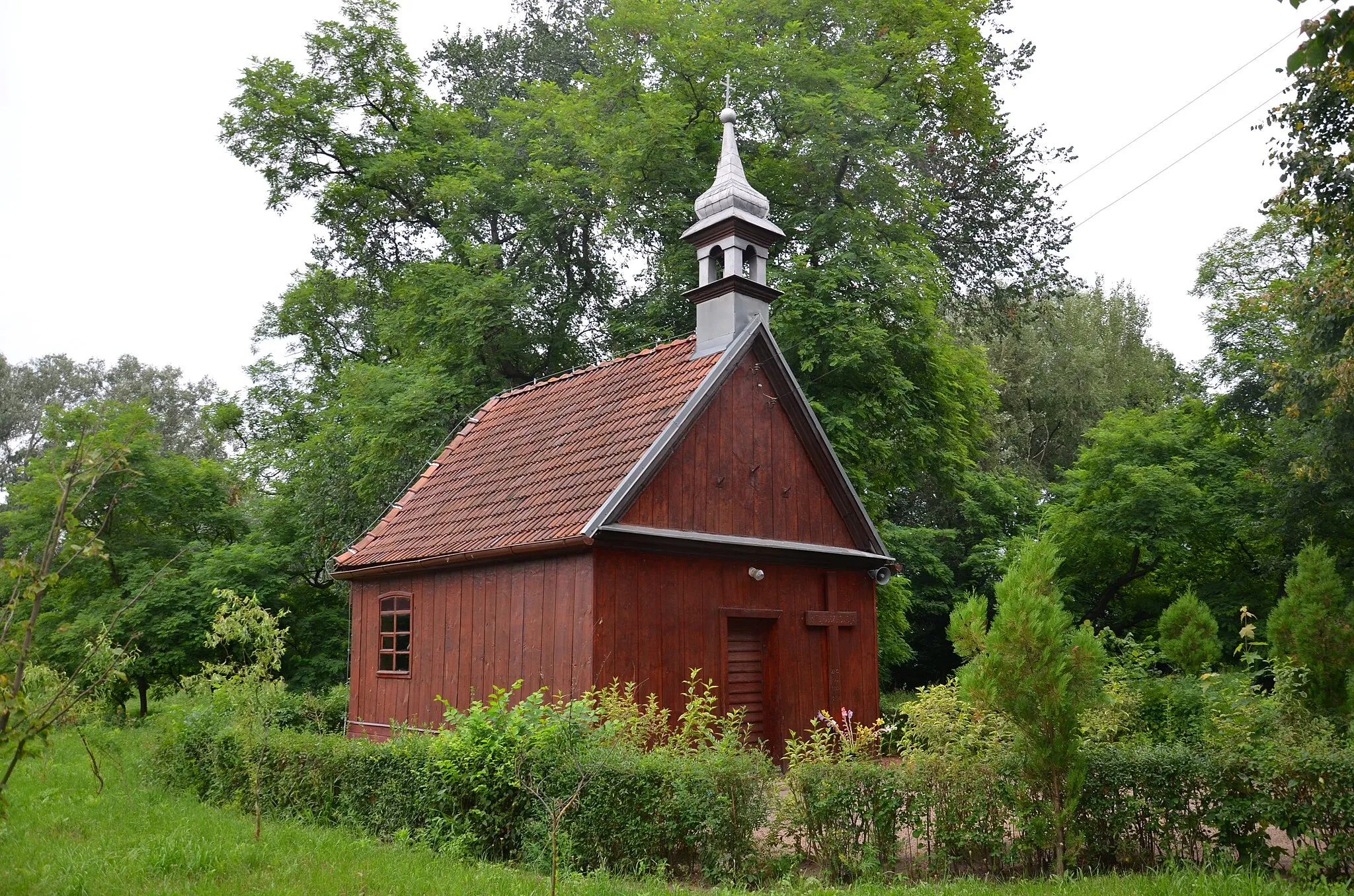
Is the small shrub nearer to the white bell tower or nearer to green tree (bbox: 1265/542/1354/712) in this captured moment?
green tree (bbox: 1265/542/1354/712)

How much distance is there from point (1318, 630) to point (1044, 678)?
5.82 metres

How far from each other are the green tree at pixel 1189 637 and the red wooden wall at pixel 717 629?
5.27 meters

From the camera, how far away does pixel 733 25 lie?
22.5 metres

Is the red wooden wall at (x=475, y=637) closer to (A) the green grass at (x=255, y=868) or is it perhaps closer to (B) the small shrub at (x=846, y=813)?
(A) the green grass at (x=255, y=868)

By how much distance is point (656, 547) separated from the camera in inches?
486

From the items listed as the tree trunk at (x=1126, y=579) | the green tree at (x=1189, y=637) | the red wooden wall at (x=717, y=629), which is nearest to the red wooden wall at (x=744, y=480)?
the red wooden wall at (x=717, y=629)

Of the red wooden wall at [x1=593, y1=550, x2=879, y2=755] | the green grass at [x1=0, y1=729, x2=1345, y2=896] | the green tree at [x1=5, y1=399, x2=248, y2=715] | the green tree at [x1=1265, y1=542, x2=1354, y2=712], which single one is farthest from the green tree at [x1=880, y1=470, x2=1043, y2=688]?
the green grass at [x1=0, y1=729, x2=1345, y2=896]

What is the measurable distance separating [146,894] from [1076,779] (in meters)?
6.70

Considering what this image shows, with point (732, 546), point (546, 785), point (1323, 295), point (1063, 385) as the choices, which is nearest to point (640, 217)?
point (732, 546)

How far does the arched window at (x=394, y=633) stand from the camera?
14500mm

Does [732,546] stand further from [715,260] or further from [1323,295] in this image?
[1323,295]

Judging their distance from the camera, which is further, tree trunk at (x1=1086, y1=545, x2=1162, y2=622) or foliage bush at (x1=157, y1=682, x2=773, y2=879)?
tree trunk at (x1=1086, y1=545, x2=1162, y2=622)

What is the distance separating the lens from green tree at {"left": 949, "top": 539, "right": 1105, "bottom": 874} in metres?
7.66

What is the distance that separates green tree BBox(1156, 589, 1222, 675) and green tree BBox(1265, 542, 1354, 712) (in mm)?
4095
